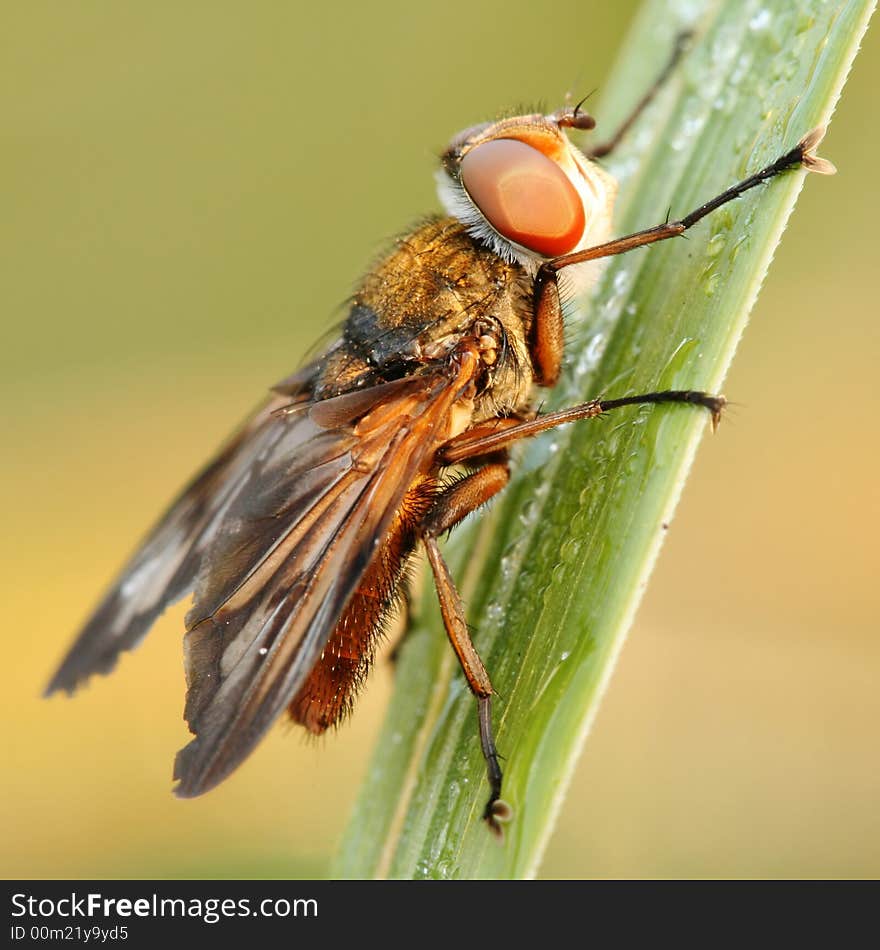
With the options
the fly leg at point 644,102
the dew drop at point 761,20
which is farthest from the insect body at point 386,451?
the dew drop at point 761,20

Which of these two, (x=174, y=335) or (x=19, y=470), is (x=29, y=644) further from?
(x=174, y=335)

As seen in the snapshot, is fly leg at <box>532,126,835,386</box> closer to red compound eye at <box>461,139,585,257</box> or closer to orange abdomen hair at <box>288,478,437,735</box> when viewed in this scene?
red compound eye at <box>461,139,585,257</box>

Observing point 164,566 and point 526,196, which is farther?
point 164,566

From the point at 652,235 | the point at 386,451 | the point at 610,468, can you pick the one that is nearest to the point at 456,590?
the point at 386,451

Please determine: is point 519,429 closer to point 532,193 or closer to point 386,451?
point 386,451

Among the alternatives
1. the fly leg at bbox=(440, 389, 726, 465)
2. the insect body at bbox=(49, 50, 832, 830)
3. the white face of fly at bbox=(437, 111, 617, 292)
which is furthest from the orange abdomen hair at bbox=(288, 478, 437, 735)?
the white face of fly at bbox=(437, 111, 617, 292)

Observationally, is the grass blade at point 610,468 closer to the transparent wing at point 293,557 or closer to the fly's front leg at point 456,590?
the fly's front leg at point 456,590

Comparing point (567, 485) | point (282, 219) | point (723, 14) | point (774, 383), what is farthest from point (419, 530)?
point (282, 219)
